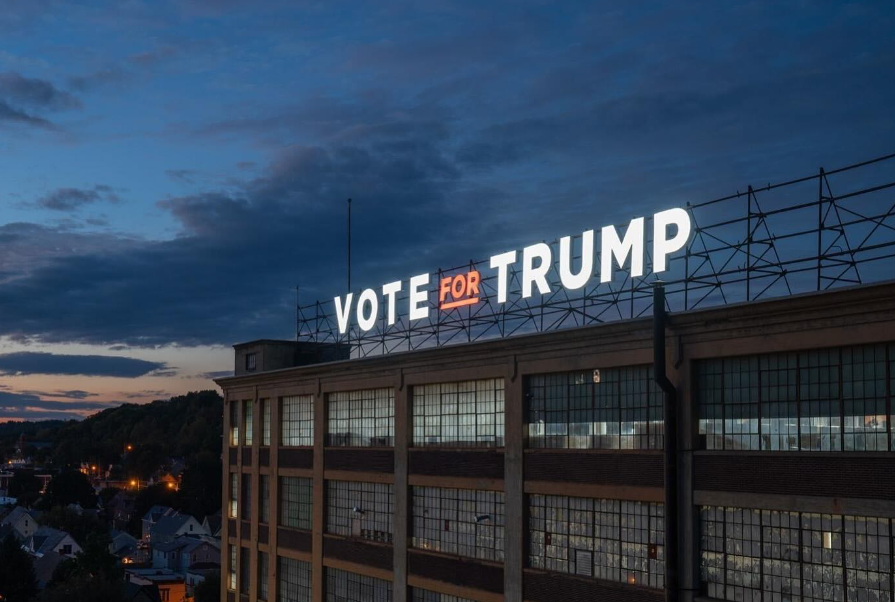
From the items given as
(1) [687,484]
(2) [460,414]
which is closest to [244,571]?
(2) [460,414]

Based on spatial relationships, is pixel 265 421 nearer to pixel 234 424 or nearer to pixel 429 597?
pixel 234 424

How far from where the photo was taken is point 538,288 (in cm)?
4388

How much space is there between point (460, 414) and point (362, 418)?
9785mm

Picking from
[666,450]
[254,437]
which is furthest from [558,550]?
[254,437]

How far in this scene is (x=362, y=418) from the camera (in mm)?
54906

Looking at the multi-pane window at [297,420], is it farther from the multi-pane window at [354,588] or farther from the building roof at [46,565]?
the building roof at [46,565]

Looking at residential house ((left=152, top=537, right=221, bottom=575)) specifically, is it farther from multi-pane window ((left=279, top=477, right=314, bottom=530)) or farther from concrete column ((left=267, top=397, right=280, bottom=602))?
multi-pane window ((left=279, top=477, right=314, bottom=530))

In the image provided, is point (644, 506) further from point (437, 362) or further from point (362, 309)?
point (362, 309)

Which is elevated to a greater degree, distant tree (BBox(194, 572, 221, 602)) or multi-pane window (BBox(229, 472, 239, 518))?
multi-pane window (BBox(229, 472, 239, 518))

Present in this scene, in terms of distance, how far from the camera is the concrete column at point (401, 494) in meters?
49.6

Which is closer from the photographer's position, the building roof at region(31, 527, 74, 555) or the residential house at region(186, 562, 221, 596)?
the residential house at region(186, 562, 221, 596)

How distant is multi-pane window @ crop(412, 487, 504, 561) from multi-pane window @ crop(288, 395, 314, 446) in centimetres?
1257

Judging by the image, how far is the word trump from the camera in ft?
123

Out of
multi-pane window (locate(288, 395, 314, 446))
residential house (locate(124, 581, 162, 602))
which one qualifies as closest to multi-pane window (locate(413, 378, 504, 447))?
multi-pane window (locate(288, 395, 314, 446))
